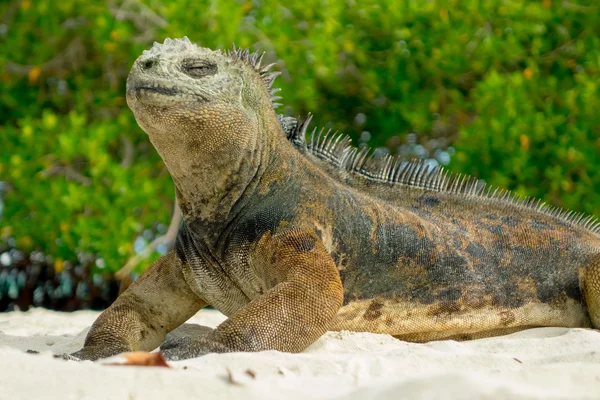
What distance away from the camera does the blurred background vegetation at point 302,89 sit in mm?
8258

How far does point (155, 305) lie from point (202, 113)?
1.15m

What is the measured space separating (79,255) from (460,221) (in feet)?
17.8

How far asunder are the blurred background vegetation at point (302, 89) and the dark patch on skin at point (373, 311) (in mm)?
4587

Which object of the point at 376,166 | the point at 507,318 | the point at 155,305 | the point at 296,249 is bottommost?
the point at 507,318

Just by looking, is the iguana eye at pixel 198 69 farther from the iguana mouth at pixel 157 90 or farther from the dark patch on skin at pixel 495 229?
the dark patch on skin at pixel 495 229

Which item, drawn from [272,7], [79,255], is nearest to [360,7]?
[272,7]

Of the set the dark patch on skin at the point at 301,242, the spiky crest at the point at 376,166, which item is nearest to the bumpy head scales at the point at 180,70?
the spiky crest at the point at 376,166

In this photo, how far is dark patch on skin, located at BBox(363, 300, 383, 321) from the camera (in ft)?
12.9

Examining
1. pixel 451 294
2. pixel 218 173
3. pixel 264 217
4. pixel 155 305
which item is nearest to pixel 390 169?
pixel 451 294

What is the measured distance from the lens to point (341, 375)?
8.75 feet

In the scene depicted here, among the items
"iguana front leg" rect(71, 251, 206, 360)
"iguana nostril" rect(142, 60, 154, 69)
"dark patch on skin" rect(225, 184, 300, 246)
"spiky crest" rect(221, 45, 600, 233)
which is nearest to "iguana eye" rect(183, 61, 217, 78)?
"iguana nostril" rect(142, 60, 154, 69)

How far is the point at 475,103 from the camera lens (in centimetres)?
897

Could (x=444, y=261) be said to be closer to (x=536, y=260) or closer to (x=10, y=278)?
(x=536, y=260)

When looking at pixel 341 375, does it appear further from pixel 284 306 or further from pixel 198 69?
pixel 198 69
